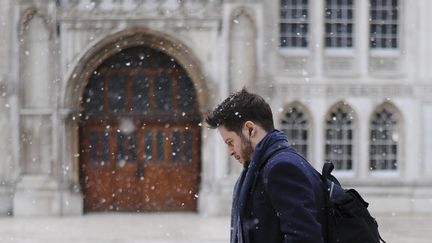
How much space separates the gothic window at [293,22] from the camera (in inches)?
711

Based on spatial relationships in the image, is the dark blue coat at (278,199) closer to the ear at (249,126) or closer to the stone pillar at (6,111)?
the ear at (249,126)

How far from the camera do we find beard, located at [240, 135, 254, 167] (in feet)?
11.9

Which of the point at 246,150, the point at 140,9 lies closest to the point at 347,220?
the point at 246,150

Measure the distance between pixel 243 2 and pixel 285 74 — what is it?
1.77 metres

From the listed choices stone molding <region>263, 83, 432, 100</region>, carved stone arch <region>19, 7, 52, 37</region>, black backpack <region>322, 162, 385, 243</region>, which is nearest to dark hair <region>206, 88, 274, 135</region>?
black backpack <region>322, 162, 385, 243</region>

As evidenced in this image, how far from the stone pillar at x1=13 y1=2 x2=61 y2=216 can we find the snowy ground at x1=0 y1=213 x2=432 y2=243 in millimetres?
834

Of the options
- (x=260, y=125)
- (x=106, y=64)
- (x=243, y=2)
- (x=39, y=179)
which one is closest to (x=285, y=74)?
(x=243, y=2)

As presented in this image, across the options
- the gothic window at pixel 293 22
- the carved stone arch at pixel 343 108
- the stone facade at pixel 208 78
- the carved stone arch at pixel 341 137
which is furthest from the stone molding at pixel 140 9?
the carved stone arch at pixel 341 137

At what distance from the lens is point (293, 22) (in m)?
18.1

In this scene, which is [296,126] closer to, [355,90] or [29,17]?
[355,90]

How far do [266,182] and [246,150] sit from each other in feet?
0.79

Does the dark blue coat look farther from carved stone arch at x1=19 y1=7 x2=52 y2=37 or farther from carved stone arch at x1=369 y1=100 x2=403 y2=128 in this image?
carved stone arch at x1=369 y1=100 x2=403 y2=128

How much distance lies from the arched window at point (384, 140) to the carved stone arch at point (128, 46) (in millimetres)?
3649

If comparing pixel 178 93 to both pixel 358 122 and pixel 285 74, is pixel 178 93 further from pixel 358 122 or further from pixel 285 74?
pixel 358 122
